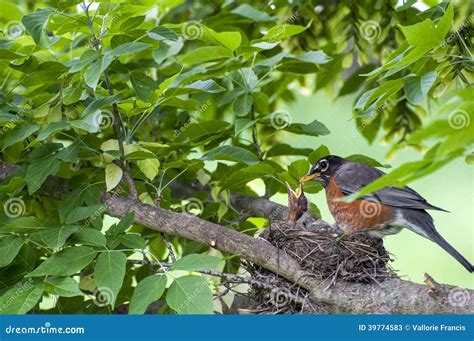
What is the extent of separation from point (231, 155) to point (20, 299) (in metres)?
1.10

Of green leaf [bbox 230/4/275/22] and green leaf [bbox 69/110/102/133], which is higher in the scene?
green leaf [bbox 230/4/275/22]

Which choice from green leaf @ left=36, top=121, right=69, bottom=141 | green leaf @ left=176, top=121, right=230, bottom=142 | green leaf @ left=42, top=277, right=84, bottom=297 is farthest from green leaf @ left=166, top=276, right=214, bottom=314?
green leaf @ left=176, top=121, right=230, bottom=142

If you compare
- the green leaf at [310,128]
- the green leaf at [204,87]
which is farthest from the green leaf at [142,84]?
the green leaf at [310,128]

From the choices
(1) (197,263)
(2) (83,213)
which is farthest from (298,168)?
(2) (83,213)

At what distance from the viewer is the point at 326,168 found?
164 inches

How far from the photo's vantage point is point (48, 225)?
117 inches

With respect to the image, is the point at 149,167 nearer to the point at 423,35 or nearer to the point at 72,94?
the point at 72,94

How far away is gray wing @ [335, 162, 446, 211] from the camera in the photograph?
368cm

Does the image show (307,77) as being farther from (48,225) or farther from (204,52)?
(48,225)

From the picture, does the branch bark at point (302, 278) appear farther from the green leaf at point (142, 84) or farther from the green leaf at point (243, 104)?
the green leaf at point (243, 104)

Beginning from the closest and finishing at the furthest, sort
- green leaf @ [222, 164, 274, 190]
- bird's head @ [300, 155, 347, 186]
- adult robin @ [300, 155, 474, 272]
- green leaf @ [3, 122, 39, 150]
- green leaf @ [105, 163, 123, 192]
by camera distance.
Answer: green leaf @ [3, 122, 39, 150] → green leaf @ [105, 163, 123, 192] → green leaf @ [222, 164, 274, 190] → adult robin @ [300, 155, 474, 272] → bird's head @ [300, 155, 347, 186]

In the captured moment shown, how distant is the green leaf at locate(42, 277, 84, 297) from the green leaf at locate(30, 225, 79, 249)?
13 cm

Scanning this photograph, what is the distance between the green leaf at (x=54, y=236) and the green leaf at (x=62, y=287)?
0.13 m

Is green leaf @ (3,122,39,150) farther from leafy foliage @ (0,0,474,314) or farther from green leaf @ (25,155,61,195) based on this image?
green leaf @ (25,155,61,195)
